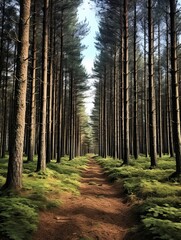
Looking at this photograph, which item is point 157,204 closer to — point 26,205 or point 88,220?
point 88,220

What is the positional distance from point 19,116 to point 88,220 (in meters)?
3.80

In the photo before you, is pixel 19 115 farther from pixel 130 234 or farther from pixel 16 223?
pixel 130 234

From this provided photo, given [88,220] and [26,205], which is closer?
[88,220]

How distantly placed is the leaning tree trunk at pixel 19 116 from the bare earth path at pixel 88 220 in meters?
1.74

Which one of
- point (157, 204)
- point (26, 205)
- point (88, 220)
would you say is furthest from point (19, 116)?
point (157, 204)

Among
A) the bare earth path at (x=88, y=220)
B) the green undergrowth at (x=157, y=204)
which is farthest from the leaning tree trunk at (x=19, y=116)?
the green undergrowth at (x=157, y=204)

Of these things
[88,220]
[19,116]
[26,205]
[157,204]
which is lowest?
[88,220]

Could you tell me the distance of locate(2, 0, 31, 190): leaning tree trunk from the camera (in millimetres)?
7383

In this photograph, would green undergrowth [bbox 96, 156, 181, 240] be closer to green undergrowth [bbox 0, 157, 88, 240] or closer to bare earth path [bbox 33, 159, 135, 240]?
bare earth path [bbox 33, 159, 135, 240]

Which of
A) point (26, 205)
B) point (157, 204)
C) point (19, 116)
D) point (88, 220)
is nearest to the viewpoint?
point (88, 220)

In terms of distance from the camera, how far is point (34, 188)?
7.93 m

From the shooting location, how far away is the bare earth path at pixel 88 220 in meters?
5.16

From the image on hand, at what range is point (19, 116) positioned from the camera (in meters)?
7.57

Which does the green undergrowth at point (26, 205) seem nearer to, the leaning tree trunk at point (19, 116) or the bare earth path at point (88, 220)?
the bare earth path at point (88, 220)
